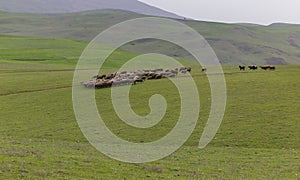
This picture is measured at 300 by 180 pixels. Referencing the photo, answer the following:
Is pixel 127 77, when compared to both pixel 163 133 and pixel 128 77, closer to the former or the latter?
pixel 128 77

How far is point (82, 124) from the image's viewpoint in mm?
33781

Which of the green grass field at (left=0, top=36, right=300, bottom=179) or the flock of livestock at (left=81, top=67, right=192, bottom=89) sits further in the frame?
the flock of livestock at (left=81, top=67, right=192, bottom=89)

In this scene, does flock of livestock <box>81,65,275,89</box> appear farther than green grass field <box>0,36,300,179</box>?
Yes

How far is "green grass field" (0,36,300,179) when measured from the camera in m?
18.5

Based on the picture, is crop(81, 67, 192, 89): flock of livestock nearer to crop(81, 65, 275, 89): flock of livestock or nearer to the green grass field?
crop(81, 65, 275, 89): flock of livestock

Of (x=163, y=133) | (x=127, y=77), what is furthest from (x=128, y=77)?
(x=163, y=133)

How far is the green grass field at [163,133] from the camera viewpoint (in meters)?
18.5

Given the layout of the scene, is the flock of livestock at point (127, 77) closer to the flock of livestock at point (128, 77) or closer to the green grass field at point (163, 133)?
the flock of livestock at point (128, 77)

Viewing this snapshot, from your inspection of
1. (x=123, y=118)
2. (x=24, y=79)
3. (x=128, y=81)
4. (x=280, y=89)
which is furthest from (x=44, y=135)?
(x=24, y=79)

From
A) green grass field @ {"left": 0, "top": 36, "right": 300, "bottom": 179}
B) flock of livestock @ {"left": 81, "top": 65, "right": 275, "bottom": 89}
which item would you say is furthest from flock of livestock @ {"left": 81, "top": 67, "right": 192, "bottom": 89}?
green grass field @ {"left": 0, "top": 36, "right": 300, "bottom": 179}

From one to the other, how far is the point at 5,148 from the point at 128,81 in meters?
30.5

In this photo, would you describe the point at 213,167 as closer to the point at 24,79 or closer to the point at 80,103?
the point at 80,103

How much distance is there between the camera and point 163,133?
100.0ft

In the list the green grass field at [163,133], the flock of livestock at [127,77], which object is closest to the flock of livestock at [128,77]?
the flock of livestock at [127,77]
